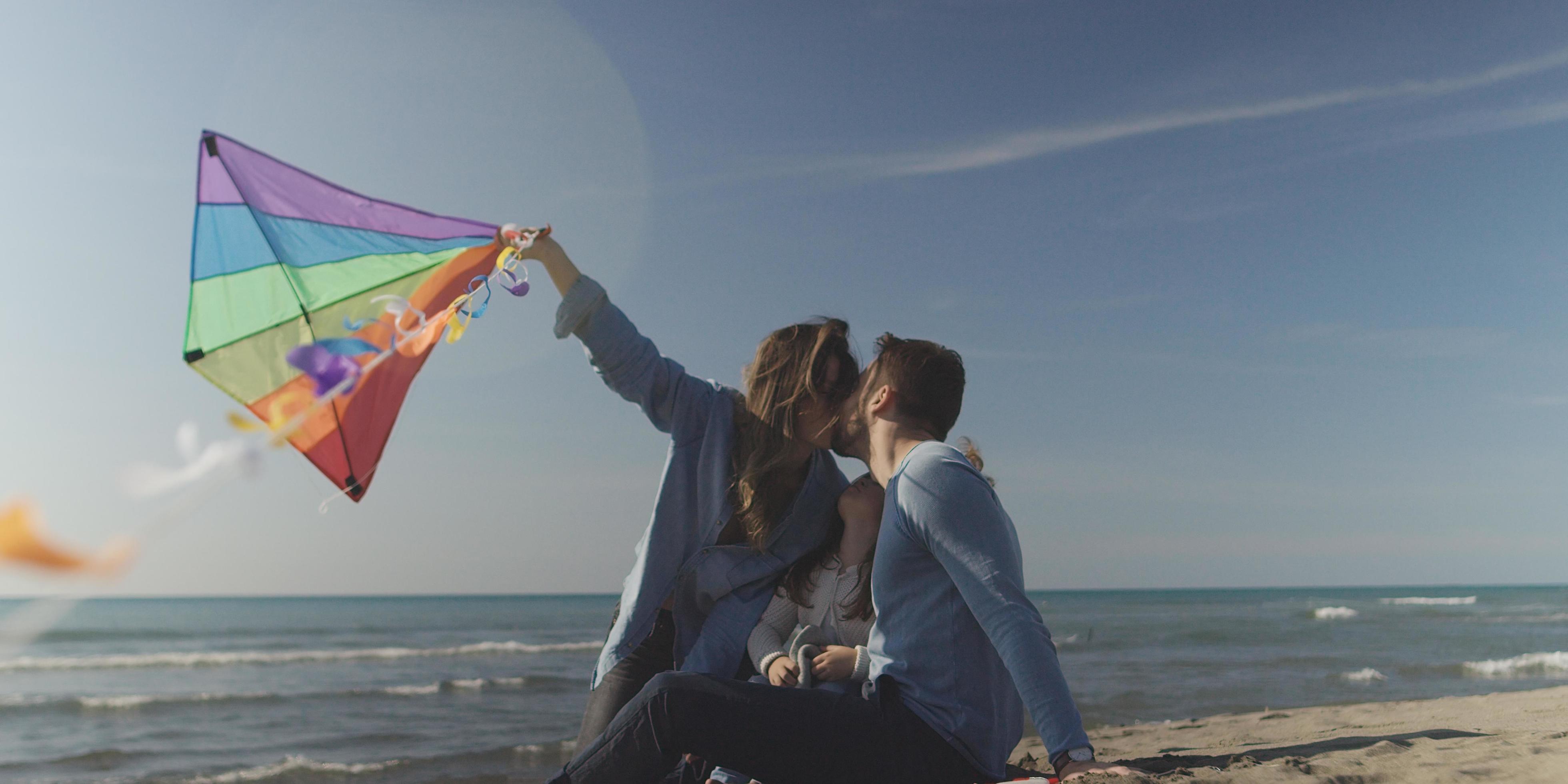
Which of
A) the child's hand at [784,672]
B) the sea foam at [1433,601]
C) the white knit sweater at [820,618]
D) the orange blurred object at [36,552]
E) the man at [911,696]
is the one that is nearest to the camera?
the orange blurred object at [36,552]

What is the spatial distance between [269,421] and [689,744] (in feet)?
4.85

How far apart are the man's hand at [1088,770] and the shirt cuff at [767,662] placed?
42.4 inches

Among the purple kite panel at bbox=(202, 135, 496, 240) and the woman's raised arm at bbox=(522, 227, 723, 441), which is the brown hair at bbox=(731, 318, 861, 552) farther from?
the purple kite panel at bbox=(202, 135, 496, 240)

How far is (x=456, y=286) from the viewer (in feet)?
9.68

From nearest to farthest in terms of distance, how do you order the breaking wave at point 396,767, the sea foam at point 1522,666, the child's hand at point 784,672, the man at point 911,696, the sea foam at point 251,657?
the man at point 911,696 → the child's hand at point 784,672 → the breaking wave at point 396,767 → the sea foam at point 1522,666 → the sea foam at point 251,657

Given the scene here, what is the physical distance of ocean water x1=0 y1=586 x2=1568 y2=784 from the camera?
25.6 feet

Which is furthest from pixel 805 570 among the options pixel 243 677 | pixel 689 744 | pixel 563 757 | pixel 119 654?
pixel 119 654

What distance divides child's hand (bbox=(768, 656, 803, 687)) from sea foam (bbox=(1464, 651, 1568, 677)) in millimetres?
12628

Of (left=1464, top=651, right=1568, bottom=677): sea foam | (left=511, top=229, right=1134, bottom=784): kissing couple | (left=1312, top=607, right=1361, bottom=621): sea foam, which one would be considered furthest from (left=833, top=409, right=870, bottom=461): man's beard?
(left=1312, top=607, right=1361, bottom=621): sea foam

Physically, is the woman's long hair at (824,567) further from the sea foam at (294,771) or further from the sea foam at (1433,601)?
the sea foam at (1433,601)

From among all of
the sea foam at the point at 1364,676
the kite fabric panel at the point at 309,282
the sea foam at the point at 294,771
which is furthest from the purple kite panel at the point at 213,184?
the sea foam at the point at 1364,676

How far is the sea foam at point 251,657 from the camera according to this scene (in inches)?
595

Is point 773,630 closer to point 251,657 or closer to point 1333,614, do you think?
point 251,657

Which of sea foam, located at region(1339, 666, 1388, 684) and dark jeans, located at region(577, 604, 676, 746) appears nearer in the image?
dark jeans, located at region(577, 604, 676, 746)
